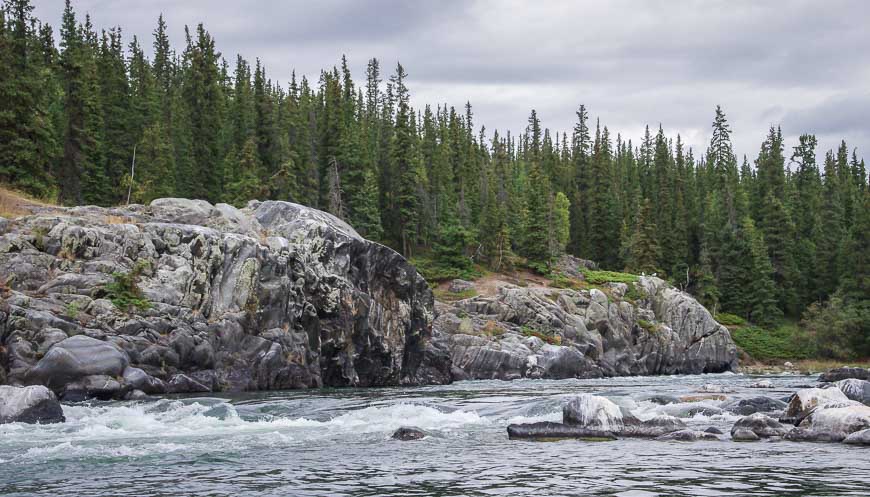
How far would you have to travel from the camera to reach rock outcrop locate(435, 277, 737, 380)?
56.4 meters

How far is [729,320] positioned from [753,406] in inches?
2700

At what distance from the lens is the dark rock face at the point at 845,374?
128 ft

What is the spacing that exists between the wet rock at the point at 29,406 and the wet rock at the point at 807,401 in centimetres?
2093

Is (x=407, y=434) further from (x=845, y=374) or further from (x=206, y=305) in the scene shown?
(x=845, y=374)

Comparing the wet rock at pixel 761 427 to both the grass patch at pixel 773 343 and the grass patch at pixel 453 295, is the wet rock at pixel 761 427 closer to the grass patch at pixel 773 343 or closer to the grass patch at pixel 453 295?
the grass patch at pixel 453 295

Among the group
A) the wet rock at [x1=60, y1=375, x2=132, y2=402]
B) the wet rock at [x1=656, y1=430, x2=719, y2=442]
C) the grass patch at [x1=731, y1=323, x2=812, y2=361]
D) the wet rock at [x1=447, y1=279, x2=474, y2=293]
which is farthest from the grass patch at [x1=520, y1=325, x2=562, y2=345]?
the wet rock at [x1=656, y1=430, x2=719, y2=442]

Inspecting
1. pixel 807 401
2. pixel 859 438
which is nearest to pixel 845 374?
pixel 807 401

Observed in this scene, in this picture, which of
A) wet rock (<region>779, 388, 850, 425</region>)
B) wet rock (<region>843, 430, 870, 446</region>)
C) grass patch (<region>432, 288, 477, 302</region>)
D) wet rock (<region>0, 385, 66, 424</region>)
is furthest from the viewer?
grass patch (<region>432, 288, 477, 302</region>)

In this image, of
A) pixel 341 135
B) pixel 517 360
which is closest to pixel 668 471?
pixel 517 360

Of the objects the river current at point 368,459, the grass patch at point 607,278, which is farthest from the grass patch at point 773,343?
the river current at point 368,459

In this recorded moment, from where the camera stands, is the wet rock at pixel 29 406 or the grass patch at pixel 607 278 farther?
the grass patch at pixel 607 278

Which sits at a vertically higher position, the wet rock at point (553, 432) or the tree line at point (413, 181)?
the tree line at point (413, 181)

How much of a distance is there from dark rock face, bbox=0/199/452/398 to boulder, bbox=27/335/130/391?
50mm

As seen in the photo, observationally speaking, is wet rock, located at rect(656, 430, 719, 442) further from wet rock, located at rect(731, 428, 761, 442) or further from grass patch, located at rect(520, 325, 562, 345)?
grass patch, located at rect(520, 325, 562, 345)
